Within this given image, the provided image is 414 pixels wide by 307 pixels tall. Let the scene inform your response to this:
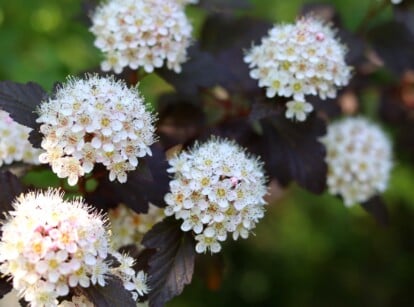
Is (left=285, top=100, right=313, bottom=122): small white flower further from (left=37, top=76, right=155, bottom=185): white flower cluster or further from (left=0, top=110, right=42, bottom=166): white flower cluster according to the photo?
(left=0, top=110, right=42, bottom=166): white flower cluster

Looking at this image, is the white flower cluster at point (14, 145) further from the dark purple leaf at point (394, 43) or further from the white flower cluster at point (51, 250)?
the dark purple leaf at point (394, 43)

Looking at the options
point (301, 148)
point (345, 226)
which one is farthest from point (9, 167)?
point (345, 226)

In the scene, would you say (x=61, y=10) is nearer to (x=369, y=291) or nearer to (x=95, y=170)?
(x=95, y=170)

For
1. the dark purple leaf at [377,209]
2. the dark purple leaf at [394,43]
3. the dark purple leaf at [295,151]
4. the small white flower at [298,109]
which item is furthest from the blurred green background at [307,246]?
the small white flower at [298,109]

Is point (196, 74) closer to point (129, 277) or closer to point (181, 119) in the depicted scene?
point (181, 119)

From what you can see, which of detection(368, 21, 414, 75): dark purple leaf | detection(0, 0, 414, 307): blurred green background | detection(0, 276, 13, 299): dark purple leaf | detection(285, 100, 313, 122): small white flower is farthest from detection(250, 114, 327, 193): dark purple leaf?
detection(0, 0, 414, 307): blurred green background

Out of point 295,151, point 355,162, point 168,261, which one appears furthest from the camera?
point 355,162

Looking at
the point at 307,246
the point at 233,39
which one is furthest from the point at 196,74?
the point at 307,246
